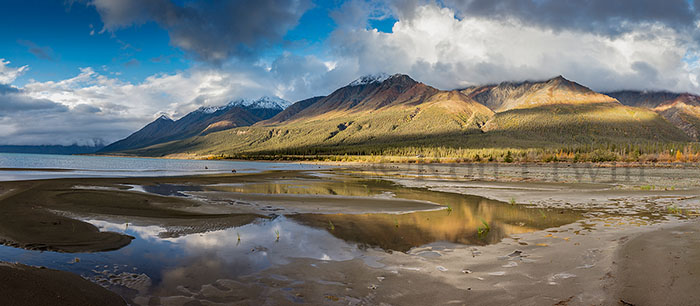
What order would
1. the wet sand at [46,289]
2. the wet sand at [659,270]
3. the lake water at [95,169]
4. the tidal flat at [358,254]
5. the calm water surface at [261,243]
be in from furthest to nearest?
1. the lake water at [95,169]
2. the calm water surface at [261,243]
3. the tidal flat at [358,254]
4. the wet sand at [659,270]
5. the wet sand at [46,289]

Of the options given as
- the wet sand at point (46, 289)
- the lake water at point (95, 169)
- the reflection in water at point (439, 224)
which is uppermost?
the wet sand at point (46, 289)

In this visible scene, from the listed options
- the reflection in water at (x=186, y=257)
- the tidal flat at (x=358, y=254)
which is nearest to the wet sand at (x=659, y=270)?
the tidal flat at (x=358, y=254)

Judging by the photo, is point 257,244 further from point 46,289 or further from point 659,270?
point 659,270

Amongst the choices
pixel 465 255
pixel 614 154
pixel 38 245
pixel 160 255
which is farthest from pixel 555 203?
pixel 614 154

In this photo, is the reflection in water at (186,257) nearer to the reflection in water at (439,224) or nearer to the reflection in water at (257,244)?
the reflection in water at (257,244)

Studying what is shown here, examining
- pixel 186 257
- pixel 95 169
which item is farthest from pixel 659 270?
pixel 95 169

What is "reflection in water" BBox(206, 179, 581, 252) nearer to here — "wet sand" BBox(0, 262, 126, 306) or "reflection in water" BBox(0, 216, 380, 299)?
"reflection in water" BBox(0, 216, 380, 299)

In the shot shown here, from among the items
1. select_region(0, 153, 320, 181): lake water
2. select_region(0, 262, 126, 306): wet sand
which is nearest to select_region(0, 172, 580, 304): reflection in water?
select_region(0, 262, 126, 306): wet sand

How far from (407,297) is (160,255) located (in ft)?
26.5

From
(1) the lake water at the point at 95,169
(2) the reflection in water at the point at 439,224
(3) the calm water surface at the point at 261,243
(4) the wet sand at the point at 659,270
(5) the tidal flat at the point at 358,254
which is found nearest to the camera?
(4) the wet sand at the point at 659,270

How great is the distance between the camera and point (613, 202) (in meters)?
24.2

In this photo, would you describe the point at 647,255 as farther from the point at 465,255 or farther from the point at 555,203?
the point at 555,203

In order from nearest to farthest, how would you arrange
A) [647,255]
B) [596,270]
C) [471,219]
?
[596,270] → [647,255] → [471,219]

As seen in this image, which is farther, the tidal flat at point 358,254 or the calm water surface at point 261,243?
the calm water surface at point 261,243
